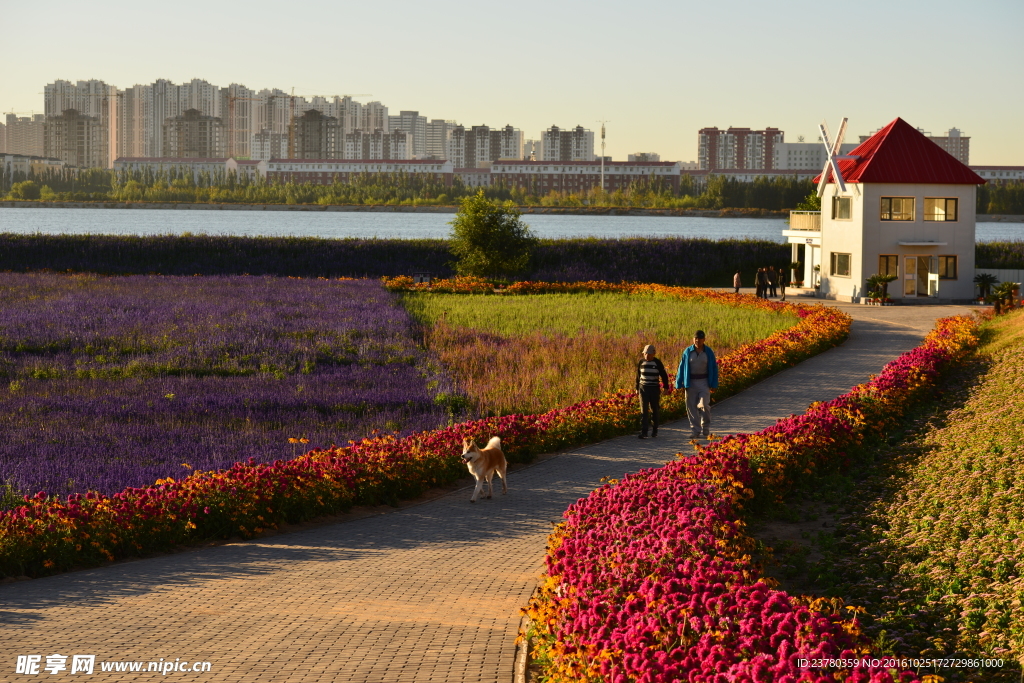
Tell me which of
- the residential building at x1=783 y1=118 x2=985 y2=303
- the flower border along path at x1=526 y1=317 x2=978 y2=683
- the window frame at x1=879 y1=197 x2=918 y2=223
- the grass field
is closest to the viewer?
the flower border along path at x1=526 y1=317 x2=978 y2=683

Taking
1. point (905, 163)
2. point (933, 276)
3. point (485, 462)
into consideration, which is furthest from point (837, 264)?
point (485, 462)

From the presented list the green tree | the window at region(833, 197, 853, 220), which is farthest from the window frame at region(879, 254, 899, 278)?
the green tree

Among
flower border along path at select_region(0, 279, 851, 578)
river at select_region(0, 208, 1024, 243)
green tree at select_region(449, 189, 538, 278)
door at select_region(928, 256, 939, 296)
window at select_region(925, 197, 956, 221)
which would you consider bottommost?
flower border along path at select_region(0, 279, 851, 578)

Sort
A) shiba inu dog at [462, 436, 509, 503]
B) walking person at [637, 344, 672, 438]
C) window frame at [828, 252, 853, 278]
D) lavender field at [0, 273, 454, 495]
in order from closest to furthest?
shiba inu dog at [462, 436, 509, 503]
lavender field at [0, 273, 454, 495]
walking person at [637, 344, 672, 438]
window frame at [828, 252, 853, 278]

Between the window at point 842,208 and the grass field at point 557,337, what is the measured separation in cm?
984

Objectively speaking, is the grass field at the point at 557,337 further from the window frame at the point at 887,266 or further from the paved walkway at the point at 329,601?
the window frame at the point at 887,266

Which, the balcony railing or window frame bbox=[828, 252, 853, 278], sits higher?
the balcony railing

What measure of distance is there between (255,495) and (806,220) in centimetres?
4428

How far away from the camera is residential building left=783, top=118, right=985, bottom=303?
44.8 metres

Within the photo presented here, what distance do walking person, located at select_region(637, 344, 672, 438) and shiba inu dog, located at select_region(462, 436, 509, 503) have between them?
4340 millimetres

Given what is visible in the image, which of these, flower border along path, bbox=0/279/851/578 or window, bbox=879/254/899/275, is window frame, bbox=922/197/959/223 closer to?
window, bbox=879/254/899/275

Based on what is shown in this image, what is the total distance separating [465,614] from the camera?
8.75m

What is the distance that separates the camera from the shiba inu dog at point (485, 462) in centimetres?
1255

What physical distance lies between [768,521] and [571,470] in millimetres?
3442
